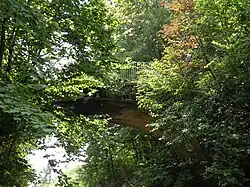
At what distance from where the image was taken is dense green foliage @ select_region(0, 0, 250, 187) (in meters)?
3.98

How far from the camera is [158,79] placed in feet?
17.2

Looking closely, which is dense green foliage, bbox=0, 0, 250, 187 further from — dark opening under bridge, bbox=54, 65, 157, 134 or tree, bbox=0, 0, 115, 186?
dark opening under bridge, bbox=54, 65, 157, 134

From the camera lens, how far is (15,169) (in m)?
4.77

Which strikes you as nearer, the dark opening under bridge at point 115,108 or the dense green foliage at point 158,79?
the dense green foliage at point 158,79

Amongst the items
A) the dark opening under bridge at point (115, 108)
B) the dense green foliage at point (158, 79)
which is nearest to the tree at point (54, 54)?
the dense green foliage at point (158, 79)

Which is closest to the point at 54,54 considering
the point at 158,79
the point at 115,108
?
the point at 158,79

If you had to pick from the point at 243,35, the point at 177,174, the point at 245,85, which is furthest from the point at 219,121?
the point at 177,174

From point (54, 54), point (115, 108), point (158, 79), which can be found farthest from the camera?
point (115, 108)

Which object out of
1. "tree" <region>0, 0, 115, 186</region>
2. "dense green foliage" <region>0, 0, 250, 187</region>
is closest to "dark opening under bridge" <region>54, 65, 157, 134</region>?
"dense green foliage" <region>0, 0, 250, 187</region>

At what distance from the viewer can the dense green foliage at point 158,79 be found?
398 cm

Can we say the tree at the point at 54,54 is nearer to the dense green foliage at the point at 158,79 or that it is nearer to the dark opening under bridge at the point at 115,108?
the dense green foliage at the point at 158,79

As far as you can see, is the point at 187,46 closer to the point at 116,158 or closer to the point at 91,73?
the point at 91,73

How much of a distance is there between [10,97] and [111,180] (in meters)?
6.68

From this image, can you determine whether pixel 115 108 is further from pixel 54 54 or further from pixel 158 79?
pixel 54 54
